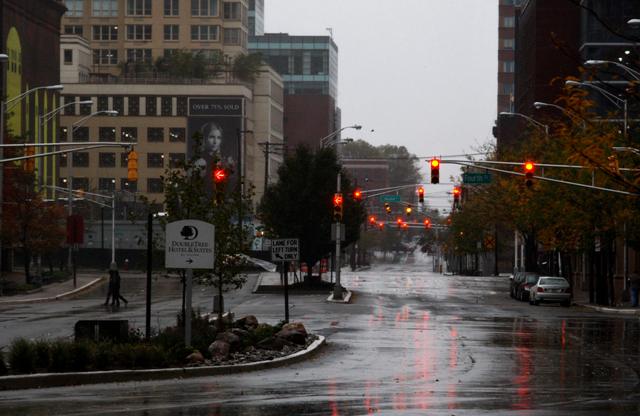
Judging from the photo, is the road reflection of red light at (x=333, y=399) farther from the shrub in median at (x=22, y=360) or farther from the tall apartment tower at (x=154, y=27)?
the tall apartment tower at (x=154, y=27)

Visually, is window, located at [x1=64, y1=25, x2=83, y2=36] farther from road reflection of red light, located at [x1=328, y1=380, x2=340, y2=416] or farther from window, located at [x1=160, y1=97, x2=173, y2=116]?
road reflection of red light, located at [x1=328, y1=380, x2=340, y2=416]

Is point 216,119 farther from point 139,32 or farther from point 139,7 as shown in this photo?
point 139,7

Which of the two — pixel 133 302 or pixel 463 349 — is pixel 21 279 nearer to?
pixel 133 302

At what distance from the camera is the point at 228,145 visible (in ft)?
468

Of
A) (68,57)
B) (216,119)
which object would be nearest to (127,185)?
(216,119)

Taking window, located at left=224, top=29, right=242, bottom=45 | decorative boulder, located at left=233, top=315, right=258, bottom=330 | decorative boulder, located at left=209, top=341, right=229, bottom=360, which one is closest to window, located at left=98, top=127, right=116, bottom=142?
window, located at left=224, top=29, right=242, bottom=45

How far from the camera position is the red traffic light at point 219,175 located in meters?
37.8

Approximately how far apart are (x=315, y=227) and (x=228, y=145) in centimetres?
7323

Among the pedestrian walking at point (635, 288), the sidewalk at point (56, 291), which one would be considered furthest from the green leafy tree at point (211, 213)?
the pedestrian walking at point (635, 288)

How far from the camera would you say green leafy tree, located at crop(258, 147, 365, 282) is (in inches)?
2758

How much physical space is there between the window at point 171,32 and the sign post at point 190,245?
448 ft

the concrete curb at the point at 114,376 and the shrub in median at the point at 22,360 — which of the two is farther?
the shrub in median at the point at 22,360

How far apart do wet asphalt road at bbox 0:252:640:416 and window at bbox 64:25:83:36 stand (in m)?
122

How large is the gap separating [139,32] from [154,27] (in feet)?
6.22
